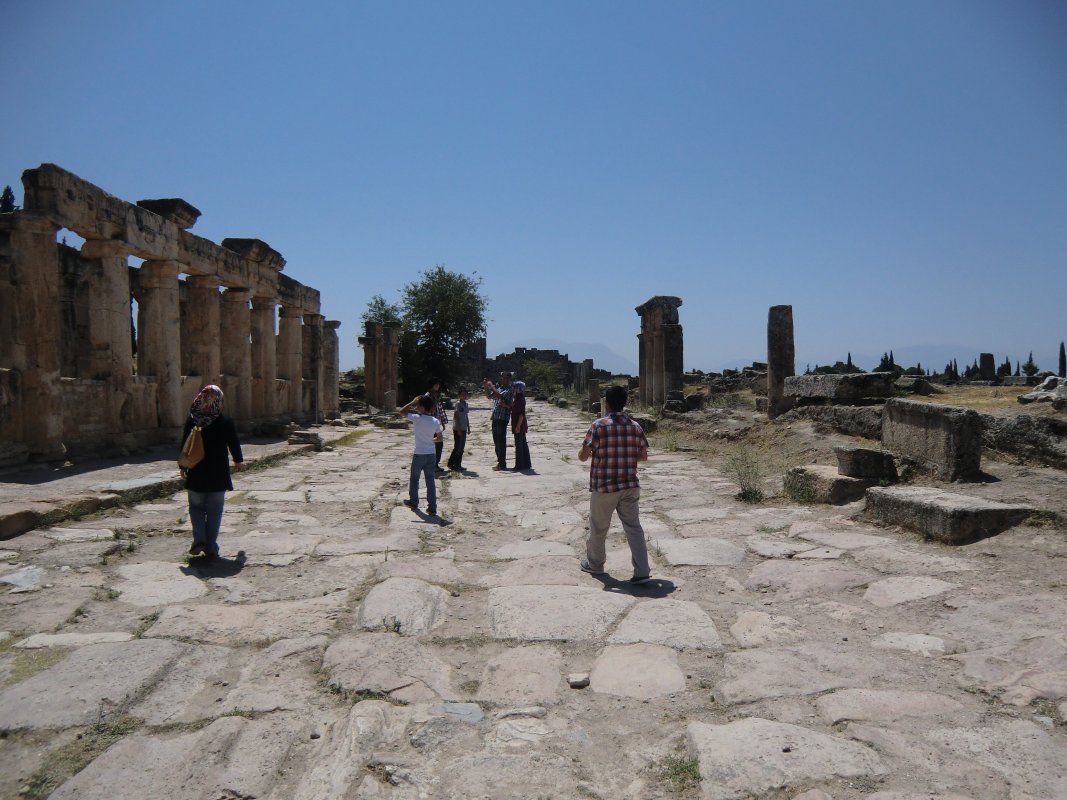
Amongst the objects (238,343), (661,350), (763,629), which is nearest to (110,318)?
(238,343)

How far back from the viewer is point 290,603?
4.76 meters

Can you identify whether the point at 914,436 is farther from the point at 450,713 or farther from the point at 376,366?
the point at 376,366

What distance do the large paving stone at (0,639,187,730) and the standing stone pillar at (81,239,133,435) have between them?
8985 millimetres

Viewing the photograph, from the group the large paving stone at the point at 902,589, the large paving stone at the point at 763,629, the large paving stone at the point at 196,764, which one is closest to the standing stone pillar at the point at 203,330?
the large paving stone at the point at 196,764

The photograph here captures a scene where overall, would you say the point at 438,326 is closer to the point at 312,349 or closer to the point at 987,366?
the point at 312,349

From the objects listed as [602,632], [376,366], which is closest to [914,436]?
[602,632]

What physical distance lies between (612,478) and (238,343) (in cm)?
1387

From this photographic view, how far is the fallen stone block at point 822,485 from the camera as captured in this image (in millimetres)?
7688

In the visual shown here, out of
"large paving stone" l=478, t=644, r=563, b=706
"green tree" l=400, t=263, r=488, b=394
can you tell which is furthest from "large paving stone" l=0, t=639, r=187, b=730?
"green tree" l=400, t=263, r=488, b=394

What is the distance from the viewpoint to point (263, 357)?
1789 cm

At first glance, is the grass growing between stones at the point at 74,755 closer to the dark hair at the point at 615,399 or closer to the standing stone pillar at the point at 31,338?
the dark hair at the point at 615,399

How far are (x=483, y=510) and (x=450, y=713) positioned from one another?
5.18m

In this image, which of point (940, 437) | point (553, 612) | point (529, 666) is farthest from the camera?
point (940, 437)

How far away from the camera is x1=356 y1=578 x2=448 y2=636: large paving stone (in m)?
4.31
